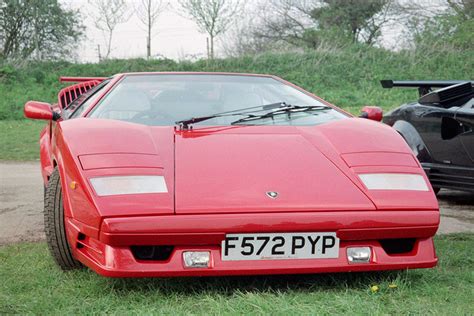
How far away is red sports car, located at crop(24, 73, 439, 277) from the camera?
2.41 meters

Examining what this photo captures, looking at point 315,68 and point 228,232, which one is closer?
point 228,232

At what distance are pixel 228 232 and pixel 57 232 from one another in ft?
3.16

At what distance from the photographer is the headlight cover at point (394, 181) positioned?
8.78ft

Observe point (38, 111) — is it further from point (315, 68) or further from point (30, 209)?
point (315, 68)

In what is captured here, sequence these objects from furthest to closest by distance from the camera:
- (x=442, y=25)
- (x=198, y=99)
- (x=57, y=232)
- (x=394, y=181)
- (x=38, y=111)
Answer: (x=442, y=25) → (x=38, y=111) → (x=198, y=99) → (x=57, y=232) → (x=394, y=181)

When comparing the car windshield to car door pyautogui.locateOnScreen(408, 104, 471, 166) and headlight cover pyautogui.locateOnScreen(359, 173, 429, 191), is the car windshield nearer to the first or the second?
headlight cover pyautogui.locateOnScreen(359, 173, 429, 191)

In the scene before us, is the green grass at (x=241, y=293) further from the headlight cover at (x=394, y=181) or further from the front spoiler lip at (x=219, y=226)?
the headlight cover at (x=394, y=181)

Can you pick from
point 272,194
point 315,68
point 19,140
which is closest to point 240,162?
point 272,194

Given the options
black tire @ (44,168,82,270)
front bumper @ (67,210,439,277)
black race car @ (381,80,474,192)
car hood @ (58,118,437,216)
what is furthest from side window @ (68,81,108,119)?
black race car @ (381,80,474,192)

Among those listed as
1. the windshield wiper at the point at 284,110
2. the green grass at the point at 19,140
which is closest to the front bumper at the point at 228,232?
the windshield wiper at the point at 284,110

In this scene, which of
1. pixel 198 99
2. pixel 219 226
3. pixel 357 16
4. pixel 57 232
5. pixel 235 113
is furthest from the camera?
pixel 357 16

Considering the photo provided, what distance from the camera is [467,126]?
4797 mm

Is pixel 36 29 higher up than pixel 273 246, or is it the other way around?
pixel 36 29

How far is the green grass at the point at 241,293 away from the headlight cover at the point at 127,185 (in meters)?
0.40
